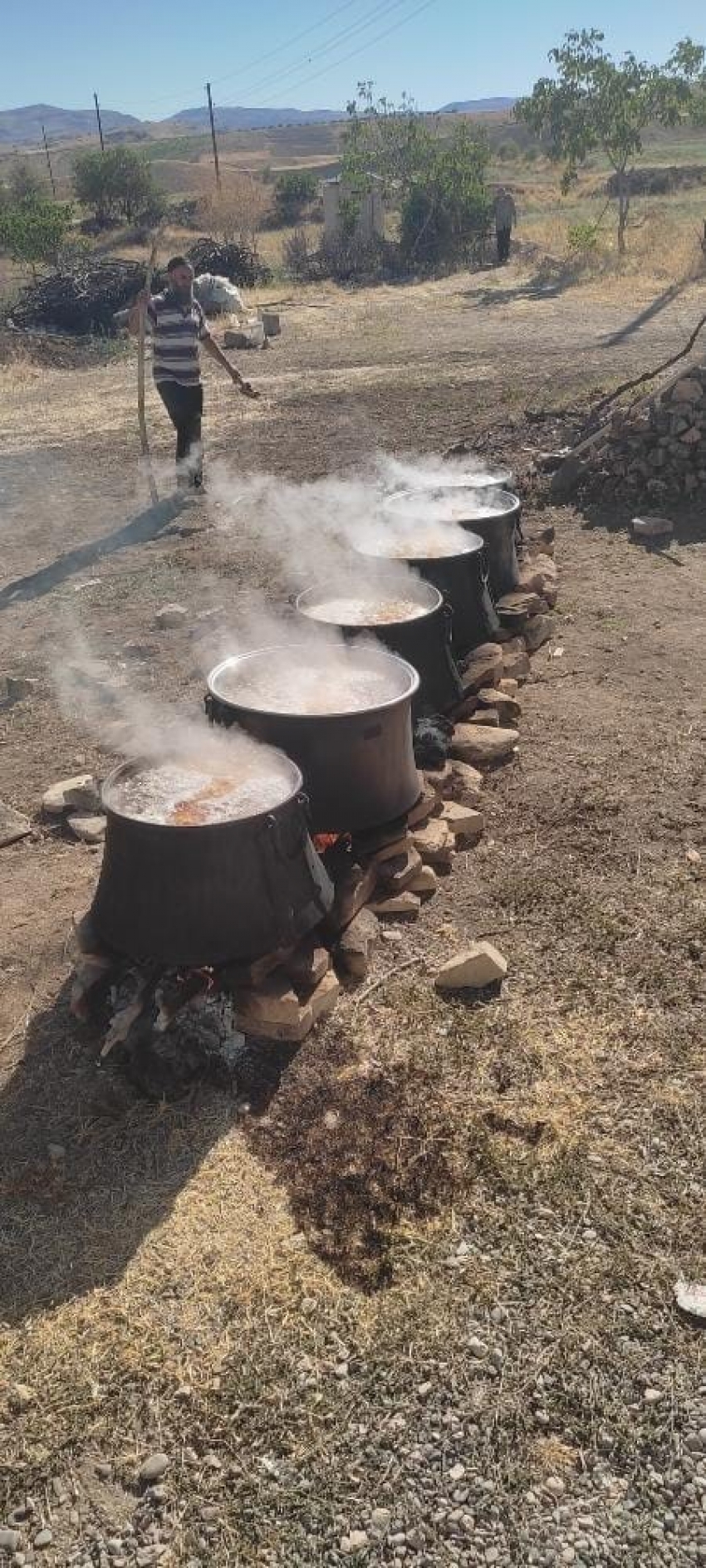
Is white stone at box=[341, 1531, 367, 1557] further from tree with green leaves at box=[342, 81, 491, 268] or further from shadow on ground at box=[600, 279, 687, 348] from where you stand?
tree with green leaves at box=[342, 81, 491, 268]

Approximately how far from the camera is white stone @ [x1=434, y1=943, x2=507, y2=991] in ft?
12.2

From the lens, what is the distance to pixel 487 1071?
340 cm

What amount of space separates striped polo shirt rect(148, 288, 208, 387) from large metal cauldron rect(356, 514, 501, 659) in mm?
4139

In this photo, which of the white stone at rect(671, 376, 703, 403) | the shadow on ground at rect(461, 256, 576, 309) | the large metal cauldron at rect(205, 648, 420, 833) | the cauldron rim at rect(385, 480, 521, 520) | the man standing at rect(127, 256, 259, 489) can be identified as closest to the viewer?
the large metal cauldron at rect(205, 648, 420, 833)

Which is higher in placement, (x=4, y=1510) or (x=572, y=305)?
(x=572, y=305)

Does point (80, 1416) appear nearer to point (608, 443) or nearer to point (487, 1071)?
point (487, 1071)

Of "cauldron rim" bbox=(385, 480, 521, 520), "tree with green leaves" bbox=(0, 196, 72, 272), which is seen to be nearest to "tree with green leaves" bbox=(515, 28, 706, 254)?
"tree with green leaves" bbox=(0, 196, 72, 272)

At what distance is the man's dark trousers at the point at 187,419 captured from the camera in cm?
941

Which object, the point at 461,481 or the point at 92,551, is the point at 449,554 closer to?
the point at 461,481

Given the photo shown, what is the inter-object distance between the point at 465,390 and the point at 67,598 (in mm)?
7359

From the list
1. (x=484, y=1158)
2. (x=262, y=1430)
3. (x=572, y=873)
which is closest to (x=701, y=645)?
(x=572, y=873)

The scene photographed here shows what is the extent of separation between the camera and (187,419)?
9.69 metres

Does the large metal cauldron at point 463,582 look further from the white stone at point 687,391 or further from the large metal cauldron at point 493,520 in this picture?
the white stone at point 687,391

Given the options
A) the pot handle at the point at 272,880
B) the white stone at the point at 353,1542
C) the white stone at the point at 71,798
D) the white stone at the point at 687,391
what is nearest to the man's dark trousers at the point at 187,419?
the white stone at the point at 687,391
